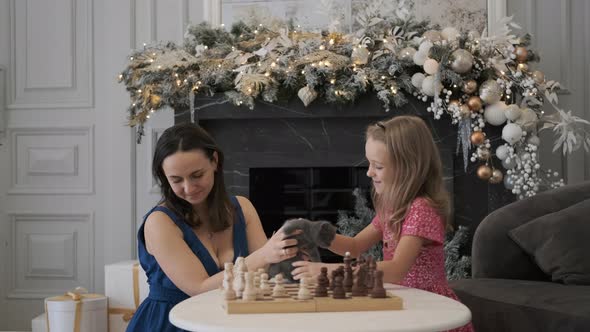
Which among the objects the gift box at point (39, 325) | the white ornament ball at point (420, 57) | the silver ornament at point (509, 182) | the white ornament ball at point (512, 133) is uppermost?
the white ornament ball at point (420, 57)

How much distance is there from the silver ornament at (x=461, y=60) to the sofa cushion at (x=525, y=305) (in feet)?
3.76

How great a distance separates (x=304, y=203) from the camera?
14.7ft

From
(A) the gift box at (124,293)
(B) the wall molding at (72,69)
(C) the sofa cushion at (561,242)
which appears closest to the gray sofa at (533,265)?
(C) the sofa cushion at (561,242)

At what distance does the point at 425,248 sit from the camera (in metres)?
2.22

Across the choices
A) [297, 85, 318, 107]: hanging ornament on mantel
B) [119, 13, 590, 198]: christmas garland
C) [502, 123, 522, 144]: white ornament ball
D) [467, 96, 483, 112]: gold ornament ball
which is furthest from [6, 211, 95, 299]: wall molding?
[502, 123, 522, 144]: white ornament ball

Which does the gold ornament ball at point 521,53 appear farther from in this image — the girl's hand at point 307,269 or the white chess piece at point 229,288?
the white chess piece at point 229,288

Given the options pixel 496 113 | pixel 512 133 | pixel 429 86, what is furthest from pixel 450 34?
pixel 512 133

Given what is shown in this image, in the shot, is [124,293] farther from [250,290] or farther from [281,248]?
[250,290]

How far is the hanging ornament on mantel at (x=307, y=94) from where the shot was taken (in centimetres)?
389

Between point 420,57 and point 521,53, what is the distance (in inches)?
20.3

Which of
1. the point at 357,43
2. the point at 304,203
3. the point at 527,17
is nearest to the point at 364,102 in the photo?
the point at 357,43

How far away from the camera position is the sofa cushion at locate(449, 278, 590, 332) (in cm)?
254

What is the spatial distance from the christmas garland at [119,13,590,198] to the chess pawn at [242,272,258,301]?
2234 mm

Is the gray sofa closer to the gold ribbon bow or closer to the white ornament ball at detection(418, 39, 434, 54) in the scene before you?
the white ornament ball at detection(418, 39, 434, 54)
